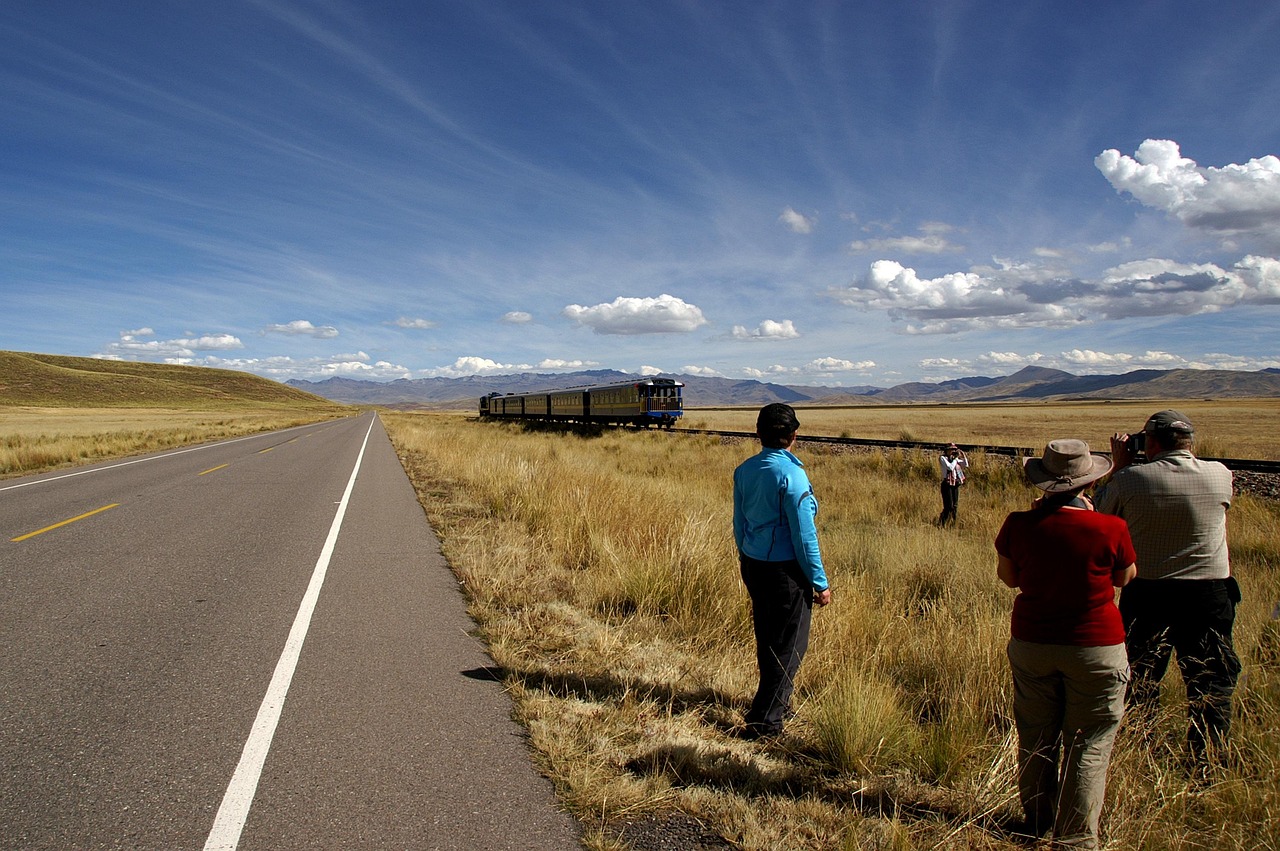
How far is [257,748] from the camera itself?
Result: 3.41 meters

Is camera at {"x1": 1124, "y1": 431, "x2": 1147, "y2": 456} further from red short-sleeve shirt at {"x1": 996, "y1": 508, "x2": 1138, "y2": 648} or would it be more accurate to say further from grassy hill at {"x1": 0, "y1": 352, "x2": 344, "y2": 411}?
grassy hill at {"x1": 0, "y1": 352, "x2": 344, "y2": 411}

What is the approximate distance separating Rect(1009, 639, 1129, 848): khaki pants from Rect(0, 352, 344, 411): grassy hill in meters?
135

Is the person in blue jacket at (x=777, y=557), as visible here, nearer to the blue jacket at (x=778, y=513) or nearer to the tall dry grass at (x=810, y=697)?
the blue jacket at (x=778, y=513)

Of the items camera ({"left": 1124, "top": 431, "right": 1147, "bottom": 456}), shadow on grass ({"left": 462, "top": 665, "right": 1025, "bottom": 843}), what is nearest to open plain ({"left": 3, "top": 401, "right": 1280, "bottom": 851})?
shadow on grass ({"left": 462, "top": 665, "right": 1025, "bottom": 843})

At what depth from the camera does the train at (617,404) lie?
36000 mm

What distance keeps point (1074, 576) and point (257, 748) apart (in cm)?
399

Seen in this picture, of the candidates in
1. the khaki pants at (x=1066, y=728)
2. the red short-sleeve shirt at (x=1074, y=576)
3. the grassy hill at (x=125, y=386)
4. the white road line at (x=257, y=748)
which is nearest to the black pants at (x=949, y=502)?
the khaki pants at (x=1066, y=728)

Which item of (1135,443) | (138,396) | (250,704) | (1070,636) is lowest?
(250,704)

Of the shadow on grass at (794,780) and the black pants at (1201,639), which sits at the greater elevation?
the black pants at (1201,639)

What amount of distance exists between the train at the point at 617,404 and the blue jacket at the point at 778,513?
3157 cm

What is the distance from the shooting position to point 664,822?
2947 millimetres

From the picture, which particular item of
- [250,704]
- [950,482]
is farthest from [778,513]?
[950,482]

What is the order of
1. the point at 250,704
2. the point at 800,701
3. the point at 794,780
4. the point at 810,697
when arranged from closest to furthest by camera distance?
the point at 794,780 < the point at 250,704 < the point at 810,697 < the point at 800,701

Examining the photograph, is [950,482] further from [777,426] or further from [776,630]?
[777,426]
